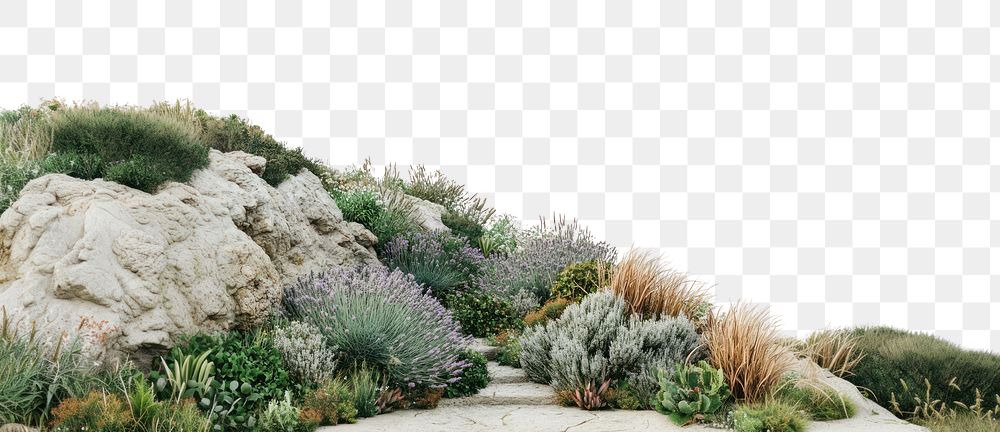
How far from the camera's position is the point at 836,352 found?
10938 millimetres

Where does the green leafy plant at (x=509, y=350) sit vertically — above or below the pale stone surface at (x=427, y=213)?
below

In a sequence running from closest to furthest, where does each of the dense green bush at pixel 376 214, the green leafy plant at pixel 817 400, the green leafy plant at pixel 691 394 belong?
the green leafy plant at pixel 691 394 → the green leafy plant at pixel 817 400 → the dense green bush at pixel 376 214

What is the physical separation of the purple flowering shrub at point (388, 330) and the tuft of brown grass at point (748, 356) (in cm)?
307

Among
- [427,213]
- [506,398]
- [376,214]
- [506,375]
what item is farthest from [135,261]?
[427,213]

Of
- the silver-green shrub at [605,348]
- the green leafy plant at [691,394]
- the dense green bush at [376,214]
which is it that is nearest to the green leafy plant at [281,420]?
the silver-green shrub at [605,348]

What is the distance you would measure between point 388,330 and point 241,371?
1.76 m

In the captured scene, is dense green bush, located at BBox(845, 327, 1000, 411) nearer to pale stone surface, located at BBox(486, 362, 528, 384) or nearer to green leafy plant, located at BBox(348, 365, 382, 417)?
pale stone surface, located at BBox(486, 362, 528, 384)

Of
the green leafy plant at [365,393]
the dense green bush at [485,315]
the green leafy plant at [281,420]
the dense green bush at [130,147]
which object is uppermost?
the dense green bush at [130,147]

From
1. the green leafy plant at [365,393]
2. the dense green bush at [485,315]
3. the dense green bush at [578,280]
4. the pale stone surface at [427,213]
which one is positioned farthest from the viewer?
the pale stone surface at [427,213]

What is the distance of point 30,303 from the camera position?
311 inches

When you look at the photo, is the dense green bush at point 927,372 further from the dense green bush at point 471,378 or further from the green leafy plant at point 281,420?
the green leafy plant at point 281,420

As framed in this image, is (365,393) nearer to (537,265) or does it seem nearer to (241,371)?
(241,371)

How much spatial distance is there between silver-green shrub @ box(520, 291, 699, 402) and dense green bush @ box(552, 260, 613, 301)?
5.80 feet

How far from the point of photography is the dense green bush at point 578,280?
12.0 meters
